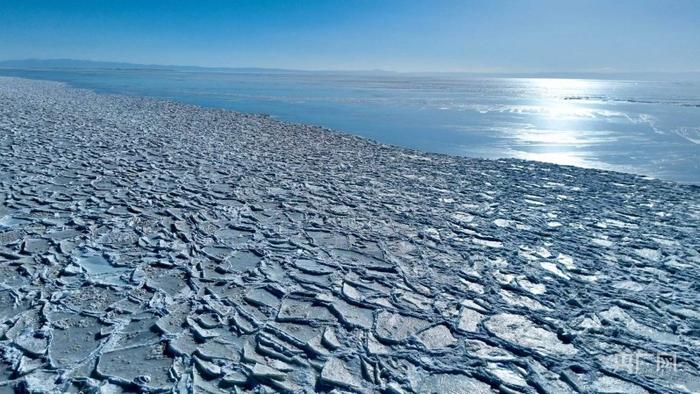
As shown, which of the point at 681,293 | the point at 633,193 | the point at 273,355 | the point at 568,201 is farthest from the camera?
the point at 633,193

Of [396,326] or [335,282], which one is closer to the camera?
[396,326]

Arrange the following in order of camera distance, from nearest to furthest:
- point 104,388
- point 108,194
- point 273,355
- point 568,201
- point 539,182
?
point 104,388
point 273,355
point 108,194
point 568,201
point 539,182

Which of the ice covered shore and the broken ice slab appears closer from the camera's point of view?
the ice covered shore

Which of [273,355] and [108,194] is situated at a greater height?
[108,194]

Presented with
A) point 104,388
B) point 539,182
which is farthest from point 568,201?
point 104,388

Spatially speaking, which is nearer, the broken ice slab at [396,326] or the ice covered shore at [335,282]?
the ice covered shore at [335,282]

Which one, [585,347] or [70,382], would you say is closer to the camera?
[70,382]

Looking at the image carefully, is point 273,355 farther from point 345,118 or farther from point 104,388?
point 345,118
